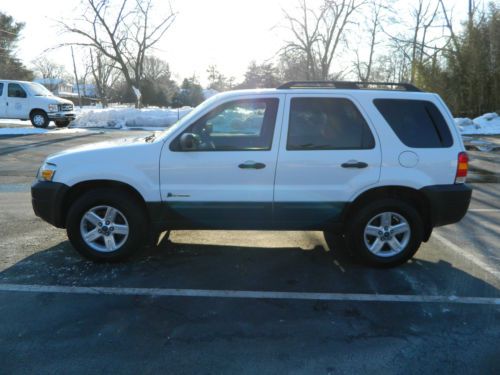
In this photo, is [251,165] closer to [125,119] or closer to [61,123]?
[61,123]

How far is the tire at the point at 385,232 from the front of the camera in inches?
167

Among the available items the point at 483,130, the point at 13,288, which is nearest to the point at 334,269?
the point at 13,288

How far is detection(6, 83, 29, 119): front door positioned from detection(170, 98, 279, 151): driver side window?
1761 cm

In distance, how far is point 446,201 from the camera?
4211 millimetres

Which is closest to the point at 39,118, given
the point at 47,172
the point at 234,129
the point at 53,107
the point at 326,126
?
the point at 53,107

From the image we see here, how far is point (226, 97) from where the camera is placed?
13.9 feet

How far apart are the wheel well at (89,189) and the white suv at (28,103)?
1691 centimetres

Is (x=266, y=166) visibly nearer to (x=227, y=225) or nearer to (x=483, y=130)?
(x=227, y=225)

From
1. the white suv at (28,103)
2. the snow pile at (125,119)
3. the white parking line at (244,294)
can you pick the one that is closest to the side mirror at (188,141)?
the white parking line at (244,294)

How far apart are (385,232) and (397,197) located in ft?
1.29

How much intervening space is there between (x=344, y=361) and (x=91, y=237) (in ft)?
9.33

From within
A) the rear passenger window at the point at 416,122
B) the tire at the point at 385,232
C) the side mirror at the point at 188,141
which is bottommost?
the tire at the point at 385,232

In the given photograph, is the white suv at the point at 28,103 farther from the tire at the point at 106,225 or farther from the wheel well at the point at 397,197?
the wheel well at the point at 397,197

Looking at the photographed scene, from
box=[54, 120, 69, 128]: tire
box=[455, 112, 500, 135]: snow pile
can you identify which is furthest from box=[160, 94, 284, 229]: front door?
box=[455, 112, 500, 135]: snow pile
